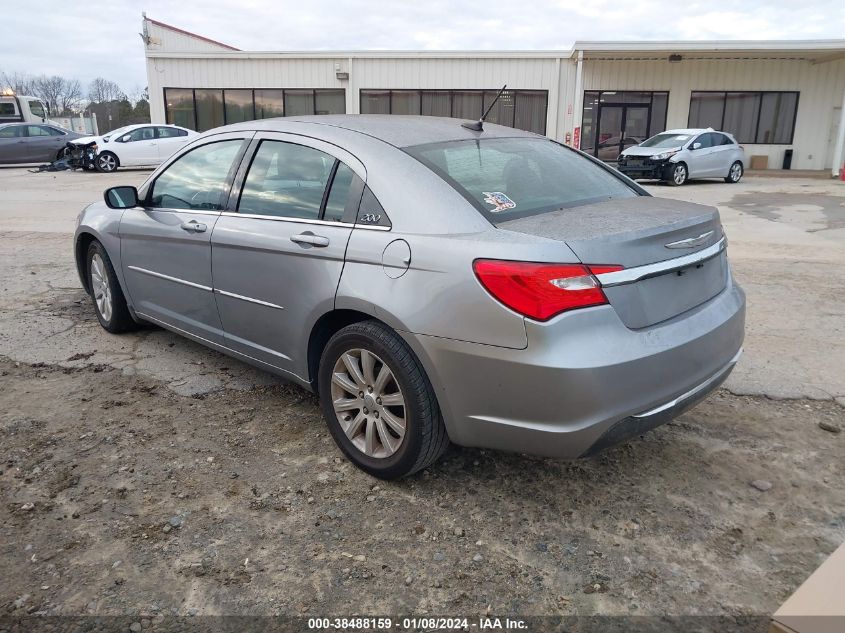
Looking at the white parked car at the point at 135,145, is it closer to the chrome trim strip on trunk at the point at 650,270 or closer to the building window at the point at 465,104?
the building window at the point at 465,104

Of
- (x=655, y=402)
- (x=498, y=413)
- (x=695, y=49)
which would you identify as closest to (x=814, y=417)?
(x=655, y=402)

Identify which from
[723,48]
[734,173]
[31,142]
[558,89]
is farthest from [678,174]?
[31,142]

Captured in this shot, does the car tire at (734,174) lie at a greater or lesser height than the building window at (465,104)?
lesser

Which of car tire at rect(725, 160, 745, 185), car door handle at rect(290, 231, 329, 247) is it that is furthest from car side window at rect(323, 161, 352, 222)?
car tire at rect(725, 160, 745, 185)

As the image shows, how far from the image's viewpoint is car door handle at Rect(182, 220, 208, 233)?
3787mm

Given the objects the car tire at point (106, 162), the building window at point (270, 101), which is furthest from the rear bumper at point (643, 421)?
the building window at point (270, 101)

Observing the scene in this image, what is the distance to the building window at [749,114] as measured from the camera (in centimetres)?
2412

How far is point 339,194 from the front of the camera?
3.16m

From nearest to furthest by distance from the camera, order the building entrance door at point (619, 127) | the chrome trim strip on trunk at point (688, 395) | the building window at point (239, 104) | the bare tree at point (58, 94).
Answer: the chrome trim strip on trunk at point (688, 395) < the building entrance door at point (619, 127) < the building window at point (239, 104) < the bare tree at point (58, 94)

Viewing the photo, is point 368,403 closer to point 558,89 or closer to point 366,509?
point 366,509

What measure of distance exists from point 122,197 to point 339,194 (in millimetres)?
1962

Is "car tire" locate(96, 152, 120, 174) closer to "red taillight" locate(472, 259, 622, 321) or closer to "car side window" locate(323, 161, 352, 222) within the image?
"car side window" locate(323, 161, 352, 222)

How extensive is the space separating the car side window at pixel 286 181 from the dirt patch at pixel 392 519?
3.80ft

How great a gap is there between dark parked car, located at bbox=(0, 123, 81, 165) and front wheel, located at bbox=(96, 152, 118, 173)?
2.62m
